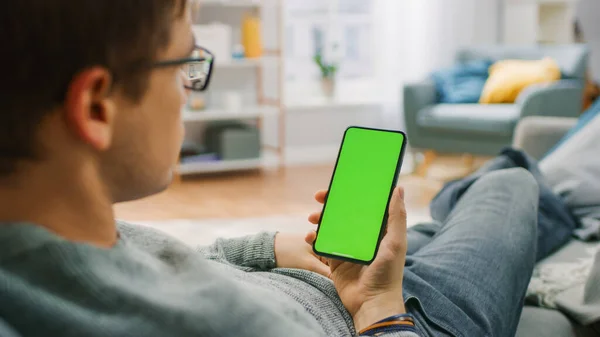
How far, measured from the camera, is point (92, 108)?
20.3 inches

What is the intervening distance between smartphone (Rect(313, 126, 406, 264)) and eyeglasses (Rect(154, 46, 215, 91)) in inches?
12.4

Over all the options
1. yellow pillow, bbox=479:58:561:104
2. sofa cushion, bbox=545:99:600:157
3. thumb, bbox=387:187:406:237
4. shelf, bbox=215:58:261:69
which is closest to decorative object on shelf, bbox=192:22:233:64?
shelf, bbox=215:58:261:69

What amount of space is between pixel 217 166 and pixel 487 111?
1.64 metres

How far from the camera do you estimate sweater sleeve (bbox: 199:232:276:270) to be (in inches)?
39.3

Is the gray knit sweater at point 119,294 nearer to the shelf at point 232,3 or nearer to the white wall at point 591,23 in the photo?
the shelf at point 232,3

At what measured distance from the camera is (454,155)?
506 cm

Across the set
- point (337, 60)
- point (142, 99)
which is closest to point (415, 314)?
point (142, 99)

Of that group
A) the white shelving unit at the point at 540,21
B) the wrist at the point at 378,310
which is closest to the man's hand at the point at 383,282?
the wrist at the point at 378,310

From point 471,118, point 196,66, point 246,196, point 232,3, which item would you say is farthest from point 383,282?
point 232,3

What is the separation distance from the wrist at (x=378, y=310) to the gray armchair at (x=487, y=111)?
3250mm

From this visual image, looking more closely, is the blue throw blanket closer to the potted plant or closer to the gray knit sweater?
the gray knit sweater

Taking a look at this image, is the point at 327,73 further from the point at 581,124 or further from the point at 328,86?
the point at 581,124

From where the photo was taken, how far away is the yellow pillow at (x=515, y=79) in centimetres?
420

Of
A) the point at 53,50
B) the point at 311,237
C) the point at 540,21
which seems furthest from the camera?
the point at 540,21
